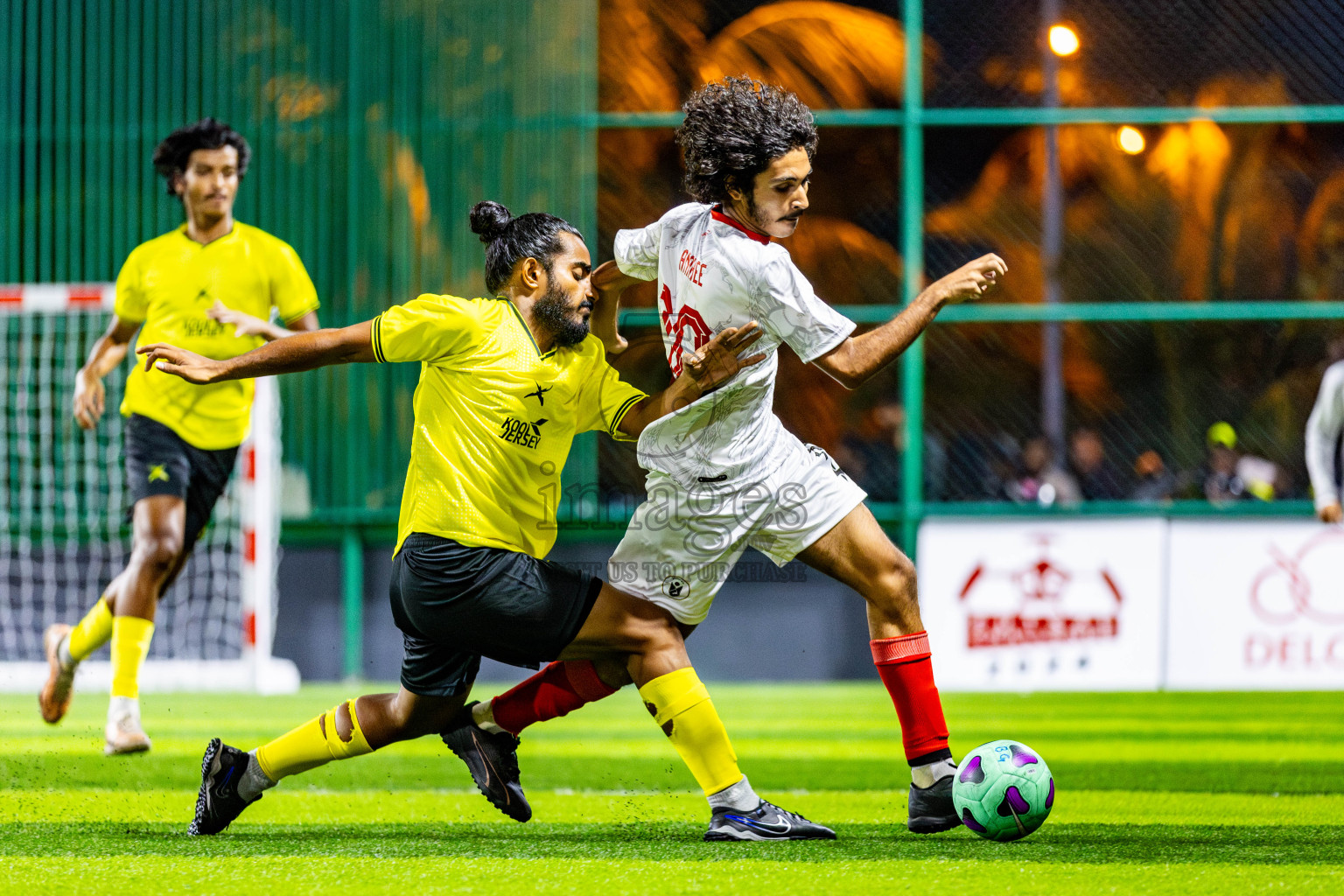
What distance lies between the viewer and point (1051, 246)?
36.1ft

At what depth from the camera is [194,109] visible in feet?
34.4

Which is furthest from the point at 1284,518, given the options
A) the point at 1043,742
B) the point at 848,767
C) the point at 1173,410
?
the point at 848,767

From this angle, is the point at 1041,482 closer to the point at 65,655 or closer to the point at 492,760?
the point at 65,655

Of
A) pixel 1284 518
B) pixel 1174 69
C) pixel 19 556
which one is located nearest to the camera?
pixel 1284 518

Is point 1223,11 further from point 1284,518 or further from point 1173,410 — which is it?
point 1284,518

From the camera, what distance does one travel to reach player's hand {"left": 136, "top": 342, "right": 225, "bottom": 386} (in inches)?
139

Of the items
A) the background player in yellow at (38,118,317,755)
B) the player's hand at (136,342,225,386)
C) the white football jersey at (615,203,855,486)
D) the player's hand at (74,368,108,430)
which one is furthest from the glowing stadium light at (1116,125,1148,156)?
the player's hand at (136,342,225,386)

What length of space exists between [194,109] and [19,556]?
3.21 meters

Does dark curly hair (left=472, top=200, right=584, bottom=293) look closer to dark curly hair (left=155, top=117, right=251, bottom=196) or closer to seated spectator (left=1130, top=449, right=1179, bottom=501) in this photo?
dark curly hair (left=155, top=117, right=251, bottom=196)

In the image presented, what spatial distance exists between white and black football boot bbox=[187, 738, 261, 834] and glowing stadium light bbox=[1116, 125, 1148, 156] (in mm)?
8676

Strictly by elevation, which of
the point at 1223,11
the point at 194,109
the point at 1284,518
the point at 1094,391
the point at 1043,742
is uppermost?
the point at 1223,11

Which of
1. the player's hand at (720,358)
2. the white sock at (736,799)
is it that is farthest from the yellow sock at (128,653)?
the player's hand at (720,358)

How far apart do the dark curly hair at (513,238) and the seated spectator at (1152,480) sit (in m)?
7.37

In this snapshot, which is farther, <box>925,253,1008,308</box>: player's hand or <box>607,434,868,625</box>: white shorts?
<box>607,434,868,625</box>: white shorts
